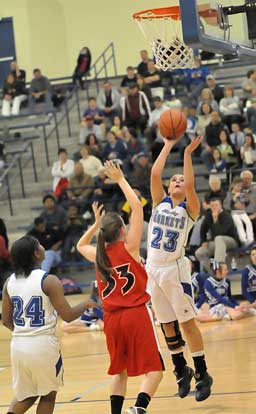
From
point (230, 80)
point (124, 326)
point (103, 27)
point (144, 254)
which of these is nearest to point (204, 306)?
point (144, 254)

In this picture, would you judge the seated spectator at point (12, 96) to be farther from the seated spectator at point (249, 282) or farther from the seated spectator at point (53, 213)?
the seated spectator at point (249, 282)

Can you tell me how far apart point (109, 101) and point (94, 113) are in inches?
17.0

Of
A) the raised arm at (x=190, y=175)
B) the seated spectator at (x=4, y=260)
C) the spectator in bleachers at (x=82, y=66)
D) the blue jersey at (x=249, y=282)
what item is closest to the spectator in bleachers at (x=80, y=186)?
the seated spectator at (x=4, y=260)

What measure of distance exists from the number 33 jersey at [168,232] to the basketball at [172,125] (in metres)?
0.56

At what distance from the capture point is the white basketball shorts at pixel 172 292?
758 centimetres

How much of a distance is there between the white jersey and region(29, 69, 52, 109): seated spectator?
1591 centimetres

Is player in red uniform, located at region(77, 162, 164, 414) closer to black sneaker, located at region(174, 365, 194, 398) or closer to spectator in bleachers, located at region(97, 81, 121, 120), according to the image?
black sneaker, located at region(174, 365, 194, 398)

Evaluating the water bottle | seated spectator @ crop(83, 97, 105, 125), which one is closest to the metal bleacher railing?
seated spectator @ crop(83, 97, 105, 125)

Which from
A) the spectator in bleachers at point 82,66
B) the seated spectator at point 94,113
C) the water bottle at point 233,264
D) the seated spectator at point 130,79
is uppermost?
the spectator in bleachers at point 82,66

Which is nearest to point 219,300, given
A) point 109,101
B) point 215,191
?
point 215,191

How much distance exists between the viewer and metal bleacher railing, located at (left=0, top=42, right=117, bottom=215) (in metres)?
20.0

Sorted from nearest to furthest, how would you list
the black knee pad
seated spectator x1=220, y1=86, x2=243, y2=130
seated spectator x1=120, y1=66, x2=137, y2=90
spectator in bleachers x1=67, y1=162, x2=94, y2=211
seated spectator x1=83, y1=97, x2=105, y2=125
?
the black knee pad → spectator in bleachers x1=67, y1=162, x2=94, y2=211 → seated spectator x1=220, y1=86, x2=243, y2=130 → seated spectator x1=83, y1=97, x2=105, y2=125 → seated spectator x1=120, y1=66, x2=137, y2=90

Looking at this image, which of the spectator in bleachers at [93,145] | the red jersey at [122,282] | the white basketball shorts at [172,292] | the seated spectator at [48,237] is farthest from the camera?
the spectator in bleachers at [93,145]

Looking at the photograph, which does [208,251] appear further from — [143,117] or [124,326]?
[124,326]
